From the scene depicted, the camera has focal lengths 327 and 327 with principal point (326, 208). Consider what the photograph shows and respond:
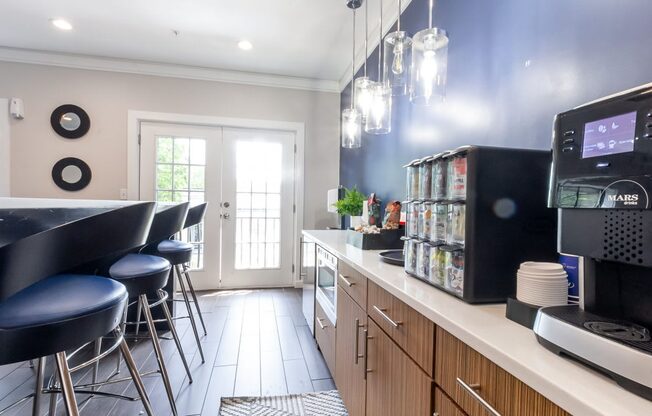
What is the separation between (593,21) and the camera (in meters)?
0.99

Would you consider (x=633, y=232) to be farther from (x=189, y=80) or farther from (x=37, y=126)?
(x=37, y=126)

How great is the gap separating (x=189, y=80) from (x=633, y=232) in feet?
13.8

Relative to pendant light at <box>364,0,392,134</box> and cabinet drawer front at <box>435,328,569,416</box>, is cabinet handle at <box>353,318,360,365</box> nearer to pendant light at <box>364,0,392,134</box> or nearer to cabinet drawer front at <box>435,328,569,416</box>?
cabinet drawer front at <box>435,328,569,416</box>

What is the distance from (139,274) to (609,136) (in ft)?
5.64

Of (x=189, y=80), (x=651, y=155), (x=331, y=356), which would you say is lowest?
(x=331, y=356)

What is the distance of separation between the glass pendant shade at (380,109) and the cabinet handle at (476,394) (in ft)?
4.79

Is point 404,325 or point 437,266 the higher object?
point 437,266

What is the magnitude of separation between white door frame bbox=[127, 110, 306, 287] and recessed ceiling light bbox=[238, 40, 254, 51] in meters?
0.87

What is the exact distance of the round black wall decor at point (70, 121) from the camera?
352cm

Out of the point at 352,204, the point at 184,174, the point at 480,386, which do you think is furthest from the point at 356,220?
the point at 480,386

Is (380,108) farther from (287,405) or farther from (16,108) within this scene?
(16,108)

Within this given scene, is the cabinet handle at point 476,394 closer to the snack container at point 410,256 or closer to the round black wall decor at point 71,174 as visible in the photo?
the snack container at point 410,256

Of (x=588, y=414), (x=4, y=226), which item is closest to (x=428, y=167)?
(x=588, y=414)

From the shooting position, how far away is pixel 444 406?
32.2 inches
